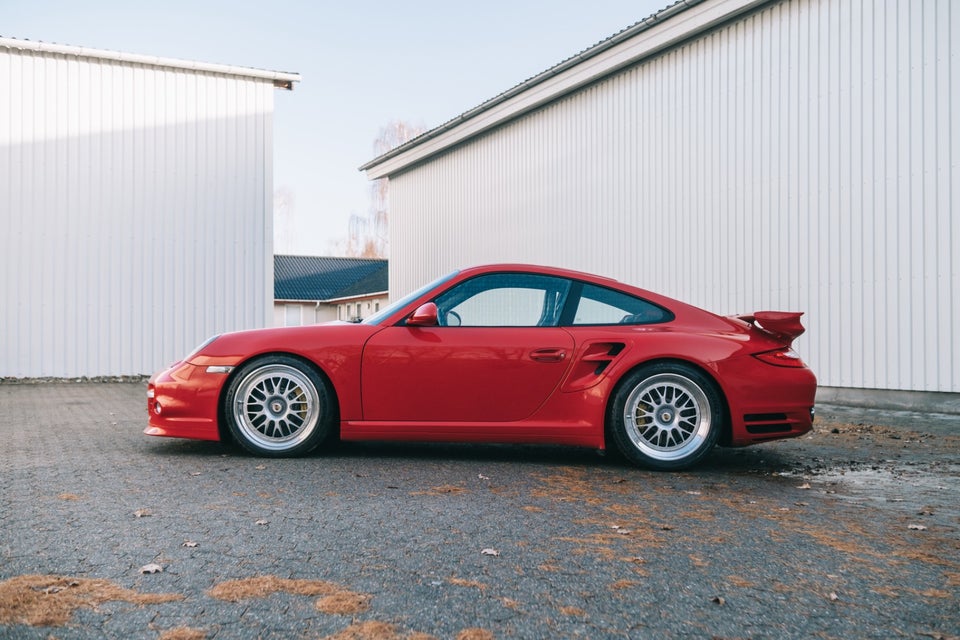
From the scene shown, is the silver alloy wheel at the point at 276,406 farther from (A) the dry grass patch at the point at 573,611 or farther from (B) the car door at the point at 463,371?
(A) the dry grass patch at the point at 573,611

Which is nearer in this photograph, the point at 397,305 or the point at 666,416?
the point at 666,416

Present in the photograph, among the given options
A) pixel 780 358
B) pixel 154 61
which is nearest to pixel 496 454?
pixel 780 358

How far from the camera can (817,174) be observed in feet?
33.5

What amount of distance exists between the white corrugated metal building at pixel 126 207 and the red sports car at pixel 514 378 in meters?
10.3

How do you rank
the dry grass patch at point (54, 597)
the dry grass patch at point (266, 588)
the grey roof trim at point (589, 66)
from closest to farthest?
the dry grass patch at point (54, 597) < the dry grass patch at point (266, 588) < the grey roof trim at point (589, 66)

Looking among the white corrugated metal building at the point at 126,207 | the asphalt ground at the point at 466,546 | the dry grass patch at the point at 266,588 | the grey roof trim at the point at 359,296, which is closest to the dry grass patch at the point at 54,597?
the asphalt ground at the point at 466,546

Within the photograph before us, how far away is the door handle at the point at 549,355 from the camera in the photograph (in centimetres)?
512

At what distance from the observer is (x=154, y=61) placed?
15148 millimetres

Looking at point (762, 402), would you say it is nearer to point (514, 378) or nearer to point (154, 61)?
point (514, 378)

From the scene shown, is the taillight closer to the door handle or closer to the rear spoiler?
the rear spoiler

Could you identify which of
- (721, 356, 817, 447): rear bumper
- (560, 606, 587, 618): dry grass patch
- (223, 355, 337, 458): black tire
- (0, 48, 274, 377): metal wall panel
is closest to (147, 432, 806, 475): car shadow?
(223, 355, 337, 458): black tire

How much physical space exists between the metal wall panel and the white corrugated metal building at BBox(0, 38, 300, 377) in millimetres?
19

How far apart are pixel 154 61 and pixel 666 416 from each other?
527 inches

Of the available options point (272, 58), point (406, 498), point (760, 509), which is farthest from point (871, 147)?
point (272, 58)
